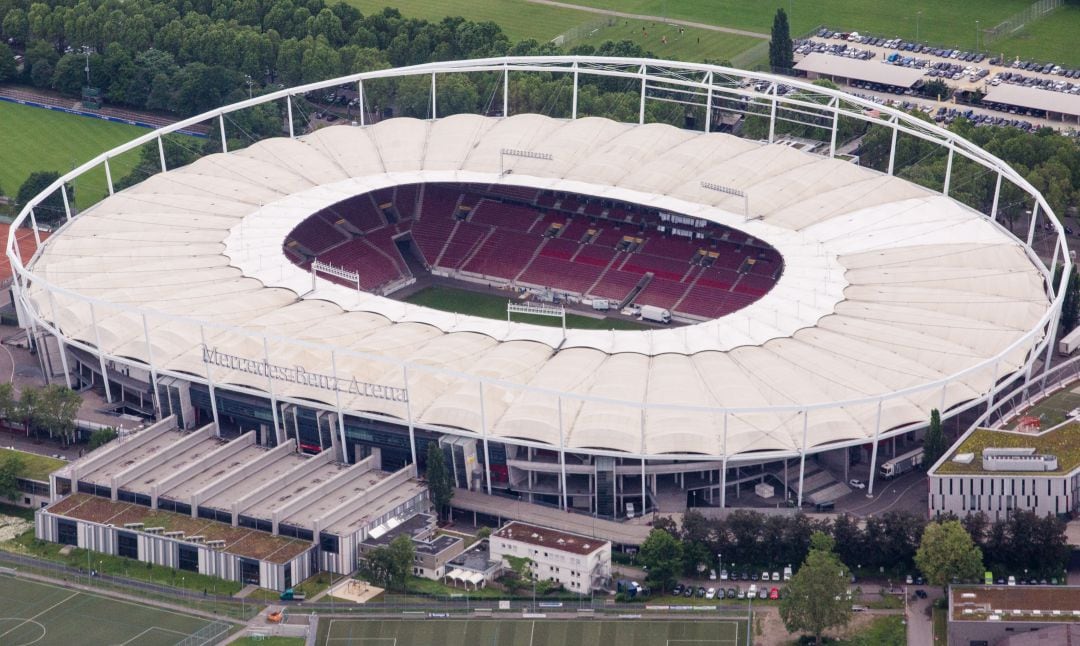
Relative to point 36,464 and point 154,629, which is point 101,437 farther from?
point 154,629

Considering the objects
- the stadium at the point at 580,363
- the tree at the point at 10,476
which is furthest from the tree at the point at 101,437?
the tree at the point at 10,476

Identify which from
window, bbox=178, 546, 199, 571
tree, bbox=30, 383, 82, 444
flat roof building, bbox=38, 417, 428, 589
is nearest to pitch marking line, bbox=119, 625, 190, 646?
flat roof building, bbox=38, 417, 428, 589

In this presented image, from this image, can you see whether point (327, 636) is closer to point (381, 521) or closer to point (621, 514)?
point (381, 521)

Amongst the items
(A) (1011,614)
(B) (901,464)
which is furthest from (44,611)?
(A) (1011,614)

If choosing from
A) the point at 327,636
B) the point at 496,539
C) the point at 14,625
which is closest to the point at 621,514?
the point at 496,539

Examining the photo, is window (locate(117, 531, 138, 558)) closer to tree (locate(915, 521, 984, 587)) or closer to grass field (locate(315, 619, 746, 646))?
grass field (locate(315, 619, 746, 646))
